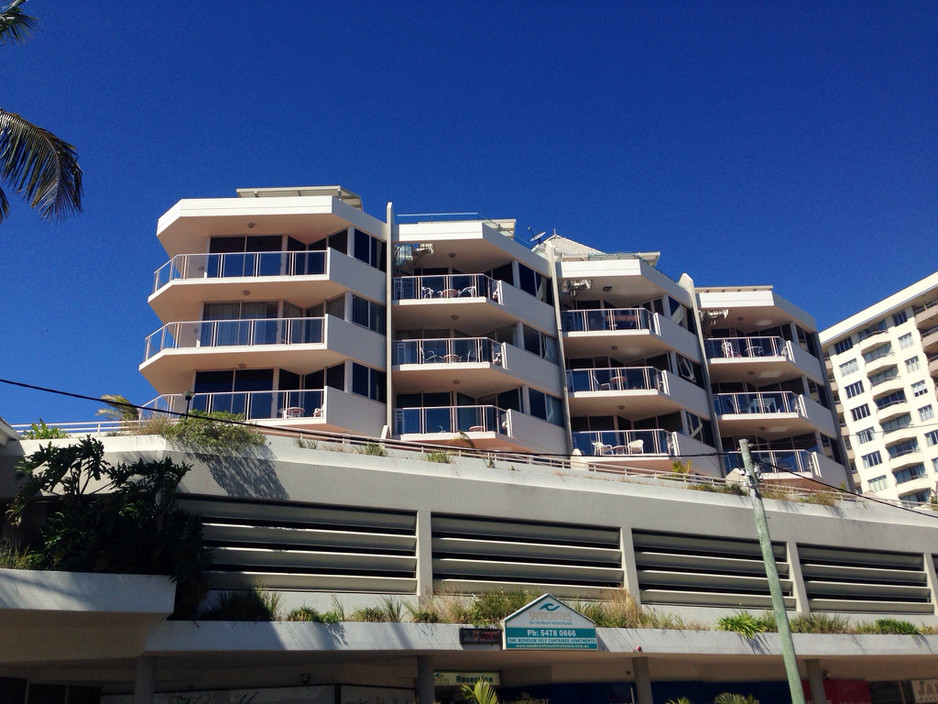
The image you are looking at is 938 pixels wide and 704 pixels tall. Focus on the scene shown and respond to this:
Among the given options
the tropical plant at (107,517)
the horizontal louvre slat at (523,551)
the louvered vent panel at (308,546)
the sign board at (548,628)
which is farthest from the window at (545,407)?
the tropical plant at (107,517)

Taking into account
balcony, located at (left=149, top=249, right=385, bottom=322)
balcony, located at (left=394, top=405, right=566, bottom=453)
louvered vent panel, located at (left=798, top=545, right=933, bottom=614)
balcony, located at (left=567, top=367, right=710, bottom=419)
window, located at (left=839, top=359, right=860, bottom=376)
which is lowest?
louvered vent panel, located at (left=798, top=545, right=933, bottom=614)

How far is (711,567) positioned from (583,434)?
1007cm

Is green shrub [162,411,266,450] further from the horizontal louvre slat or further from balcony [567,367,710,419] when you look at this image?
balcony [567,367,710,419]

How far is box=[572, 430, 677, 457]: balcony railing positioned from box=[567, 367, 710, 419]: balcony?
1320 mm

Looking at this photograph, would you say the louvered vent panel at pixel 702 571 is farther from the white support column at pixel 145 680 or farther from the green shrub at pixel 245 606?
the white support column at pixel 145 680

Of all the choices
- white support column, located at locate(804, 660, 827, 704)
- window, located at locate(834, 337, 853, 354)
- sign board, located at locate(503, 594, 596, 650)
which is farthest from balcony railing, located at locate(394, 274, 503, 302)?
window, located at locate(834, 337, 853, 354)

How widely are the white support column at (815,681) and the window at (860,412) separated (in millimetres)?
54910

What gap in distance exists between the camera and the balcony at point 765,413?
1425 inches

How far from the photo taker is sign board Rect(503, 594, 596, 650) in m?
17.9

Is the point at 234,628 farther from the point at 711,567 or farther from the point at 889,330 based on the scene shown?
the point at 889,330

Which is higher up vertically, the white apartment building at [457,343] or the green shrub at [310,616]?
the white apartment building at [457,343]

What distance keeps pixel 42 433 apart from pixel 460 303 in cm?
1513

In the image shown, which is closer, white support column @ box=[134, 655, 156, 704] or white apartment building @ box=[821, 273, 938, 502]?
white support column @ box=[134, 655, 156, 704]

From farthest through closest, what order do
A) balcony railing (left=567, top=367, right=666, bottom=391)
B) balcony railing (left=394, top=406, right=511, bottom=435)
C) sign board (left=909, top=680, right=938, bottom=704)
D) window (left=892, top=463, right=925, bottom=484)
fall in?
window (left=892, top=463, right=925, bottom=484), balcony railing (left=567, top=367, right=666, bottom=391), balcony railing (left=394, top=406, right=511, bottom=435), sign board (left=909, top=680, right=938, bottom=704)
